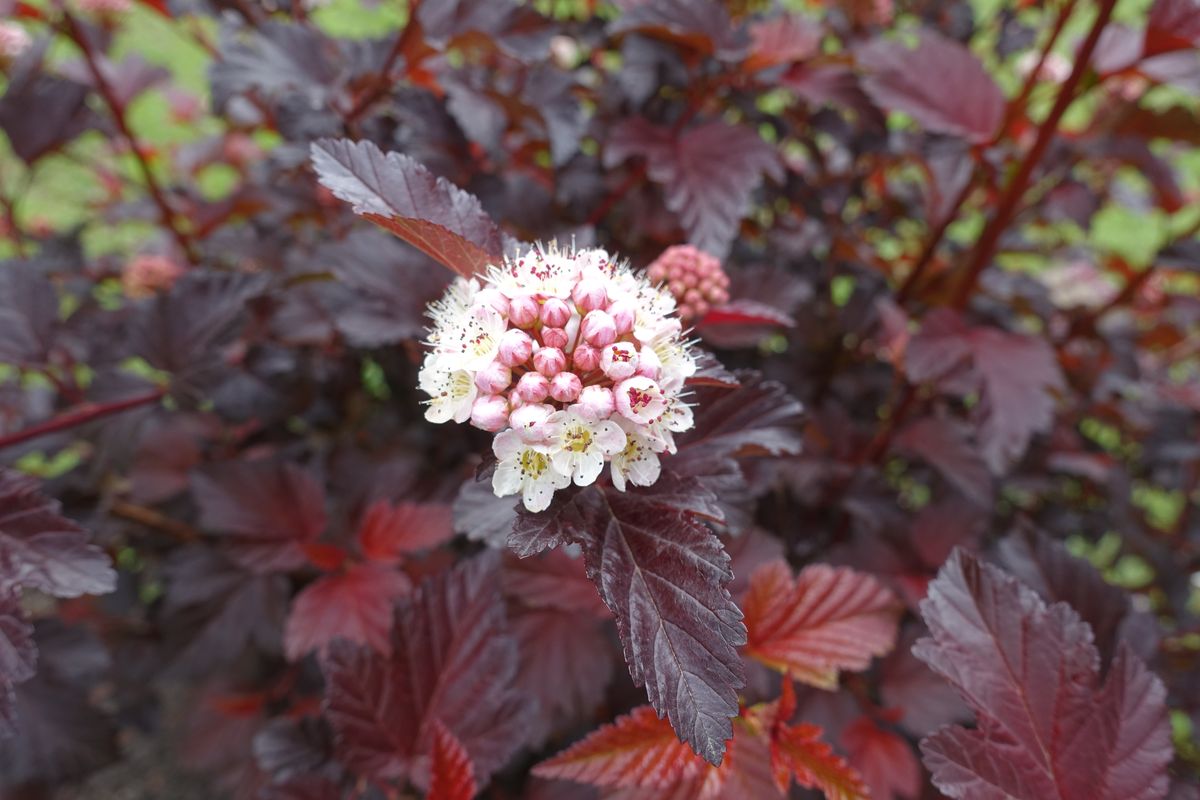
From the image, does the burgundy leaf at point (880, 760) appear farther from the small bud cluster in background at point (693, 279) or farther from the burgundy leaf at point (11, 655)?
the burgundy leaf at point (11, 655)

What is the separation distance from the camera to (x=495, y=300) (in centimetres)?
62

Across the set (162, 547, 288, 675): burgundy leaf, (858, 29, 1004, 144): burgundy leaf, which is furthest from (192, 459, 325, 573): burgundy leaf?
(858, 29, 1004, 144): burgundy leaf

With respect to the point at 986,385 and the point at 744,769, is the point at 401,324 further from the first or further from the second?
the point at 986,385

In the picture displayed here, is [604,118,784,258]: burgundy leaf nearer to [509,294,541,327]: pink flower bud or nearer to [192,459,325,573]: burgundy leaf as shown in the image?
[509,294,541,327]: pink flower bud

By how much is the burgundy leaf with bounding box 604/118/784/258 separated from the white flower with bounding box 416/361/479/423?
0.43 meters

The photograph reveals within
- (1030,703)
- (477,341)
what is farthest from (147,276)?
(1030,703)

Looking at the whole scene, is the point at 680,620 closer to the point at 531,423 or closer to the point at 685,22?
the point at 531,423

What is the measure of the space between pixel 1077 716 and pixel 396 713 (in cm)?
62

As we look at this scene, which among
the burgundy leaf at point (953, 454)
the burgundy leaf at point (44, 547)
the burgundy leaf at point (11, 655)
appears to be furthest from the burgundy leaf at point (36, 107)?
the burgundy leaf at point (953, 454)

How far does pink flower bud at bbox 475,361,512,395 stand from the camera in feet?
1.92

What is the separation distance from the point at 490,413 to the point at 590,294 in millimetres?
120

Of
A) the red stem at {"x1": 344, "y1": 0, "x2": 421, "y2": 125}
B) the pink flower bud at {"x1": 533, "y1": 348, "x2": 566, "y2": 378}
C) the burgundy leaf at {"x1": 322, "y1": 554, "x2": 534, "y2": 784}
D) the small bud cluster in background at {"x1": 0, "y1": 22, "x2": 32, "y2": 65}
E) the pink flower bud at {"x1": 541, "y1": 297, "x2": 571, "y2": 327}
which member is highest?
the red stem at {"x1": 344, "y1": 0, "x2": 421, "y2": 125}

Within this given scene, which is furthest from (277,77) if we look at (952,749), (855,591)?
(952,749)

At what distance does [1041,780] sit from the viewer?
2.17 feet
